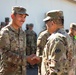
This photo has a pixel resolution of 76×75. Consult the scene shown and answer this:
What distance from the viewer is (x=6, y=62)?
459cm

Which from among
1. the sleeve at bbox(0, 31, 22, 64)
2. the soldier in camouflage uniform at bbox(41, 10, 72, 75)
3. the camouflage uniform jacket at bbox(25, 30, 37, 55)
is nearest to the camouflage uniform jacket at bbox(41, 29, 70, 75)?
the soldier in camouflage uniform at bbox(41, 10, 72, 75)

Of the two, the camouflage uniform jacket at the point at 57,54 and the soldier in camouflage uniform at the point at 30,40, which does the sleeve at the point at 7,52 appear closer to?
the camouflage uniform jacket at the point at 57,54

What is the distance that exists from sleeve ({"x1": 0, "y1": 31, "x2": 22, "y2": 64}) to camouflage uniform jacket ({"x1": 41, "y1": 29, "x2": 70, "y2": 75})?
69cm

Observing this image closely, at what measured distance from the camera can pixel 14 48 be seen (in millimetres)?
4641

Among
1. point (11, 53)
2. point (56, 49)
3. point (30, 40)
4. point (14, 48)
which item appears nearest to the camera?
point (56, 49)

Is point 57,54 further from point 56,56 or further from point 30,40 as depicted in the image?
point 30,40

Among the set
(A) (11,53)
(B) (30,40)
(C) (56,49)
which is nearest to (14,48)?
(A) (11,53)

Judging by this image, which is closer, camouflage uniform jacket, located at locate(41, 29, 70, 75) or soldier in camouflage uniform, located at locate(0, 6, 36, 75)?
camouflage uniform jacket, located at locate(41, 29, 70, 75)

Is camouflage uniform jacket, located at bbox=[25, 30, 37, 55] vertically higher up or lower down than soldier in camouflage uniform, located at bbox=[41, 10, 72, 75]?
lower down

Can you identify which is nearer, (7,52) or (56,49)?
(56,49)

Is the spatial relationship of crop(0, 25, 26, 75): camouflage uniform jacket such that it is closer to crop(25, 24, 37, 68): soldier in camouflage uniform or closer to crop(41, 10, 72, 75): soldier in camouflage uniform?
crop(41, 10, 72, 75): soldier in camouflage uniform

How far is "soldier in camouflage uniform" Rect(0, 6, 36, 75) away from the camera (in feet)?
14.9

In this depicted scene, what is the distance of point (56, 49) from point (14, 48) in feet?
3.46

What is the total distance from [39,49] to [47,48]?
7.63 feet
